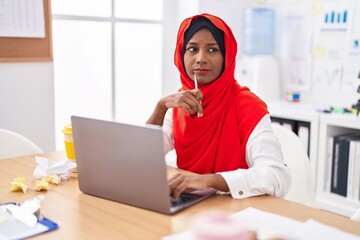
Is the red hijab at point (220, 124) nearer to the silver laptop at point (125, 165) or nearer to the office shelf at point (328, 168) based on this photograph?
the silver laptop at point (125, 165)

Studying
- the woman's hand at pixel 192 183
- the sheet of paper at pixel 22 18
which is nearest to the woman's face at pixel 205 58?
the woman's hand at pixel 192 183

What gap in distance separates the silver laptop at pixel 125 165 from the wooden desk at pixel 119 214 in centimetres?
2

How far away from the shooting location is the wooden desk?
3.49ft

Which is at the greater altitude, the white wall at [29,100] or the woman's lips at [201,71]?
the woman's lips at [201,71]

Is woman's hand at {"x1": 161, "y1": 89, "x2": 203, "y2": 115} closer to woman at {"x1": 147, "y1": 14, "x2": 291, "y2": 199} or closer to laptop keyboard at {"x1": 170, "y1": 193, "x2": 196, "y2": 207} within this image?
woman at {"x1": 147, "y1": 14, "x2": 291, "y2": 199}

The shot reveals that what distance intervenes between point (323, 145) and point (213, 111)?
1.46 metres

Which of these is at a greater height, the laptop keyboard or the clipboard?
the laptop keyboard

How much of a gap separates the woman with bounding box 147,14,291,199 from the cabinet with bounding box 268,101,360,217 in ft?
4.33

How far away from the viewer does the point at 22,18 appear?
8.03 ft

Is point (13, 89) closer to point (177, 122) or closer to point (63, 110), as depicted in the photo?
point (63, 110)

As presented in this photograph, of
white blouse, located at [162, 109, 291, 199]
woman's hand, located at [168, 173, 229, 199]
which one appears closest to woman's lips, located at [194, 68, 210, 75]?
white blouse, located at [162, 109, 291, 199]

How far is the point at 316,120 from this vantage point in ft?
9.31

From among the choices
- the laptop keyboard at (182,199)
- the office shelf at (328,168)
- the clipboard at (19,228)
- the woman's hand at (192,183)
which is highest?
the woman's hand at (192,183)

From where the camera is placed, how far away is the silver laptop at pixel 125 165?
1.12 m
